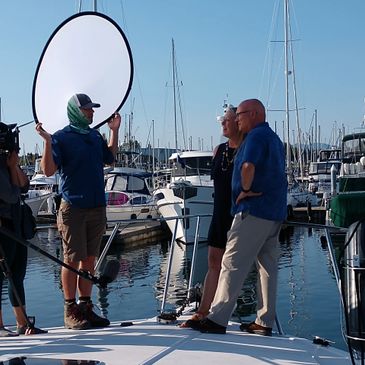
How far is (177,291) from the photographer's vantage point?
14.9 m

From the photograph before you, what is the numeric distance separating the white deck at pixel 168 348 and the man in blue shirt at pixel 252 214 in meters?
0.20

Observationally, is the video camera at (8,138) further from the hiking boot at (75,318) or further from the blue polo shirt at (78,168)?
the hiking boot at (75,318)

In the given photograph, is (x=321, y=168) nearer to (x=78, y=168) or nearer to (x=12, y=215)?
(x=78, y=168)

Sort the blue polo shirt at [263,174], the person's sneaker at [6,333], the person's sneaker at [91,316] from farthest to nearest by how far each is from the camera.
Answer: the person's sneaker at [91,316]
the person's sneaker at [6,333]
the blue polo shirt at [263,174]

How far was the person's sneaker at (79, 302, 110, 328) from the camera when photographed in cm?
516

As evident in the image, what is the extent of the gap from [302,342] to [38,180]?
3272 cm

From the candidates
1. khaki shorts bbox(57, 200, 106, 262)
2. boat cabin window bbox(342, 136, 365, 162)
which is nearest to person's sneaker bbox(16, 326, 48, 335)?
khaki shorts bbox(57, 200, 106, 262)

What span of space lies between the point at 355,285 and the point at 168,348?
4.22 ft

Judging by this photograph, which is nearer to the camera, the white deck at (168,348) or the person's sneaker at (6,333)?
the white deck at (168,348)

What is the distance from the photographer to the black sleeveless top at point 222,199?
5121 mm

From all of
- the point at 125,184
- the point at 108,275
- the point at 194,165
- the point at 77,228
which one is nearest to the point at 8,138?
the point at 77,228

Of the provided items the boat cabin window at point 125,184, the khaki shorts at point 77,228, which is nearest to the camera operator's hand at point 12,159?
the khaki shorts at point 77,228

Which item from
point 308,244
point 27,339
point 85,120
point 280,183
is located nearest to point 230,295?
point 280,183

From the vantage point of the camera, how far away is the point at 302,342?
455 cm
